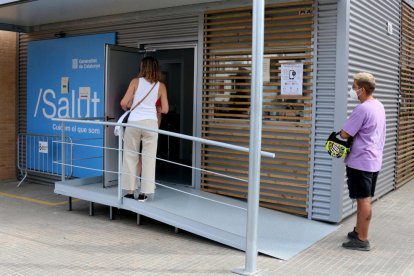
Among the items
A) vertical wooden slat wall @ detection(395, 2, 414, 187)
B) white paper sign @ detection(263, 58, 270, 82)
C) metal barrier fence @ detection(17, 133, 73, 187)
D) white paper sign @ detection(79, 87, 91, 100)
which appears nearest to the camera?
white paper sign @ detection(263, 58, 270, 82)

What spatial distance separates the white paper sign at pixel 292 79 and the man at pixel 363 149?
3.84 feet

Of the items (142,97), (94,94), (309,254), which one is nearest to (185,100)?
(94,94)

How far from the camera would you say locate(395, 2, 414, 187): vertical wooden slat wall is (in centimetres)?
942

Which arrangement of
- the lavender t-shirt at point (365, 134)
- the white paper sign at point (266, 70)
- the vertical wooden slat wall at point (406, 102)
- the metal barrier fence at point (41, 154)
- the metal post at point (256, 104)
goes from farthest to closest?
the metal barrier fence at point (41, 154) → the vertical wooden slat wall at point (406, 102) → the white paper sign at point (266, 70) → the lavender t-shirt at point (365, 134) → the metal post at point (256, 104)

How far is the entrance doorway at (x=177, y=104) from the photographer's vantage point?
1000 cm

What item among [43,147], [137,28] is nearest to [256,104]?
[137,28]

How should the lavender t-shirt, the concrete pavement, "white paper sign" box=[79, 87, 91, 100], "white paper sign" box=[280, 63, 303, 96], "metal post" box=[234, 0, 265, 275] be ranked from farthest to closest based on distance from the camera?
"white paper sign" box=[79, 87, 91, 100]
"white paper sign" box=[280, 63, 303, 96]
the lavender t-shirt
the concrete pavement
"metal post" box=[234, 0, 265, 275]

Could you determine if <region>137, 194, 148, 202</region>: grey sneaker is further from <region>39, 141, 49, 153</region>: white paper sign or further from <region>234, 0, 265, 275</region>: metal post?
<region>39, 141, 49, 153</region>: white paper sign

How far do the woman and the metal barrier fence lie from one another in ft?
10.2

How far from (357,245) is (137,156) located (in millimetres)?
2989

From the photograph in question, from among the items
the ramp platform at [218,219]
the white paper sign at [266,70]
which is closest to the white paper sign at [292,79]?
the white paper sign at [266,70]

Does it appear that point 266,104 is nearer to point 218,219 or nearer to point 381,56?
point 218,219

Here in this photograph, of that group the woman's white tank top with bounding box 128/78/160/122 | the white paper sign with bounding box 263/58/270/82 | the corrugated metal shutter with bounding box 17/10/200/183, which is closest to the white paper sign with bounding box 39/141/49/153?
the corrugated metal shutter with bounding box 17/10/200/183

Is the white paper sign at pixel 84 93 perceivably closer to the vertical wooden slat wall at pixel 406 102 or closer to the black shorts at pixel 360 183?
the black shorts at pixel 360 183
